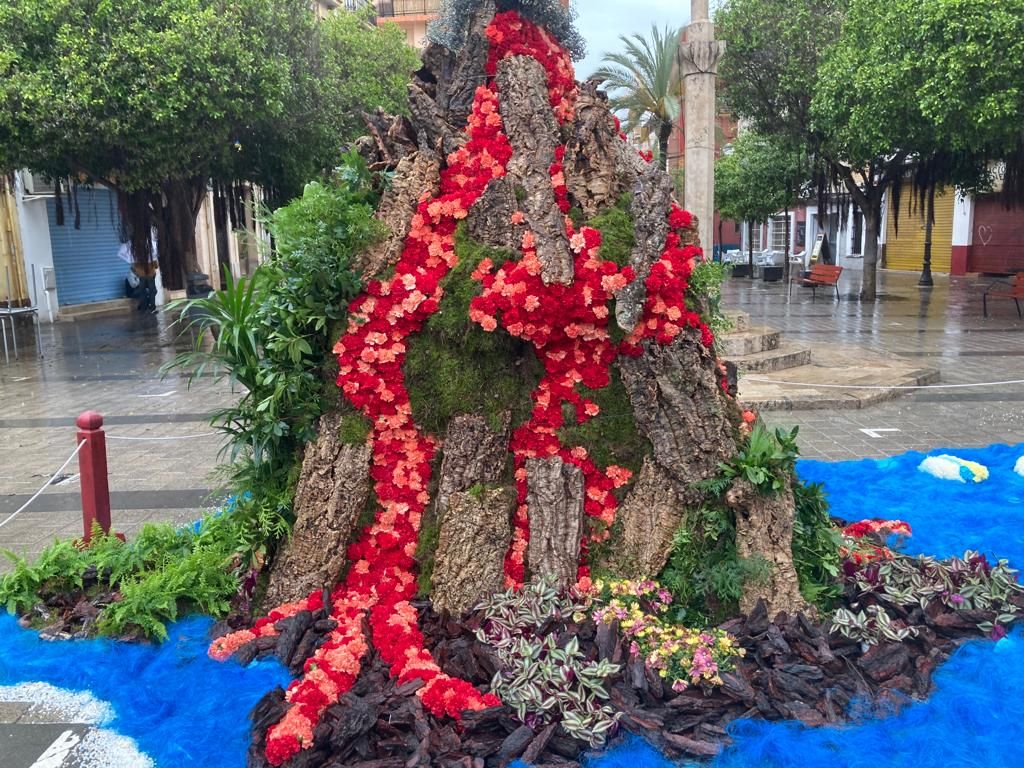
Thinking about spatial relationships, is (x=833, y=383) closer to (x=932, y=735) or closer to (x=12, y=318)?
(x=932, y=735)

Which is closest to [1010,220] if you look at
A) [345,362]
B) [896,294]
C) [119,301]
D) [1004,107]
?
[896,294]

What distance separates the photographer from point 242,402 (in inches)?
175

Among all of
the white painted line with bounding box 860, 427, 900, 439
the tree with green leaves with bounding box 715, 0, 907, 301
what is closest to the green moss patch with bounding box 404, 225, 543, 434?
the white painted line with bounding box 860, 427, 900, 439

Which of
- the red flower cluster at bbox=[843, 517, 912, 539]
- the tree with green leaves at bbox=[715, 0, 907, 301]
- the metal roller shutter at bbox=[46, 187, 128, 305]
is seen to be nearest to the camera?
the red flower cluster at bbox=[843, 517, 912, 539]

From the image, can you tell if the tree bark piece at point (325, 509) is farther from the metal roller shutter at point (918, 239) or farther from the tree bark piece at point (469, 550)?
the metal roller shutter at point (918, 239)

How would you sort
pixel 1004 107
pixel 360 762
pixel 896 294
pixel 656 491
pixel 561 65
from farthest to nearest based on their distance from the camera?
pixel 896 294, pixel 1004 107, pixel 561 65, pixel 656 491, pixel 360 762

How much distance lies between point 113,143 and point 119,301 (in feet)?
40.7

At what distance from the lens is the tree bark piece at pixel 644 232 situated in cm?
391

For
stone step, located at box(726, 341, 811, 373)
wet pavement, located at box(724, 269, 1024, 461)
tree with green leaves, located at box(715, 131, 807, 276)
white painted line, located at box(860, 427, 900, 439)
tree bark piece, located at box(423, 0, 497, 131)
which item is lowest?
white painted line, located at box(860, 427, 900, 439)

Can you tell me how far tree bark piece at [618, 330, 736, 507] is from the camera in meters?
4.07

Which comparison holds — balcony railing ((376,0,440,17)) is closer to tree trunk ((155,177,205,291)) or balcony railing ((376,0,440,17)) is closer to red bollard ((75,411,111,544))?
tree trunk ((155,177,205,291))

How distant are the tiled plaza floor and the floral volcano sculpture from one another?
4.37 feet

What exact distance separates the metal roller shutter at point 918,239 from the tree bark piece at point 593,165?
29740 millimetres

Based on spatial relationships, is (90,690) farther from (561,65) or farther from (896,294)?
(896,294)
